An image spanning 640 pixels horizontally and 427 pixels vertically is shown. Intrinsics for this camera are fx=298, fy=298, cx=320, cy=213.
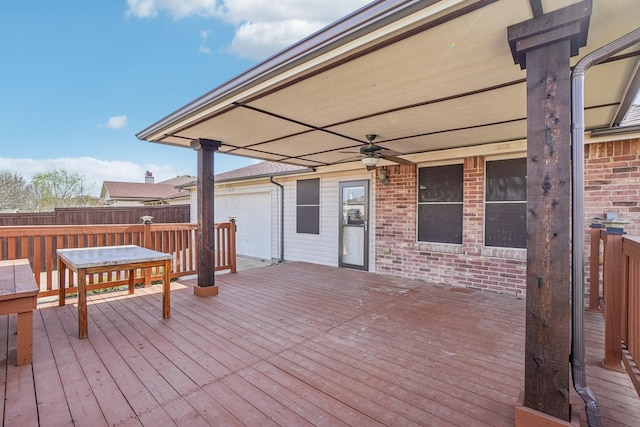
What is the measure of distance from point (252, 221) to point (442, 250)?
5.72 metres

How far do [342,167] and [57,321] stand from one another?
518cm

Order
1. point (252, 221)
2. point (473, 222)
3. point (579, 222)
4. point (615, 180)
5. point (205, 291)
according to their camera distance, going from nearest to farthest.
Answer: point (579, 222) < point (615, 180) < point (205, 291) < point (473, 222) < point (252, 221)

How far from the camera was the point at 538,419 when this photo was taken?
165 cm

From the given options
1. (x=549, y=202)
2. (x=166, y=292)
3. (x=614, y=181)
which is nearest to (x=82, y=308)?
(x=166, y=292)

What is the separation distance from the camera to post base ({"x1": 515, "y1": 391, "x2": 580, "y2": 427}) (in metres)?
1.61

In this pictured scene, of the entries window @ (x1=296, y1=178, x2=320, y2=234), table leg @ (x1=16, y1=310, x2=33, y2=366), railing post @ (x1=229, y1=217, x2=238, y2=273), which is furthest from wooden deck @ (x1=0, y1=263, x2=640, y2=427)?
window @ (x1=296, y1=178, x2=320, y2=234)

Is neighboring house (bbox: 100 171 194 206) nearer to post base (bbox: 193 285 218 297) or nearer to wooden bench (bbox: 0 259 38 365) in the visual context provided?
post base (bbox: 193 285 218 297)

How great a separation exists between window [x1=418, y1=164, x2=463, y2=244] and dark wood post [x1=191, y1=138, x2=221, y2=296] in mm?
3718

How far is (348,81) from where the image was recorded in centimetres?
250

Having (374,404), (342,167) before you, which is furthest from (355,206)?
(374,404)

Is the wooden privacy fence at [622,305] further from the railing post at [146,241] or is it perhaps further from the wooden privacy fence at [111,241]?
the railing post at [146,241]

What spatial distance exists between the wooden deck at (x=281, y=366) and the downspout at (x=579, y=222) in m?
0.46

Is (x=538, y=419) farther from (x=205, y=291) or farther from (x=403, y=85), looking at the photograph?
(x=205, y=291)

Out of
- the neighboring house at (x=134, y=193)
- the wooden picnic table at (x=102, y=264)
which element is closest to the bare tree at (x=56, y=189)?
the neighboring house at (x=134, y=193)
